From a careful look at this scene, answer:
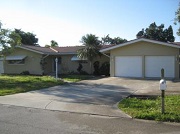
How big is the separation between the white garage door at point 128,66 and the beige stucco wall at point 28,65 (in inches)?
367

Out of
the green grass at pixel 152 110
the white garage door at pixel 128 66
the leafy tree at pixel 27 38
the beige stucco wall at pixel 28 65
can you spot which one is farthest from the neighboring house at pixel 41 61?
the leafy tree at pixel 27 38

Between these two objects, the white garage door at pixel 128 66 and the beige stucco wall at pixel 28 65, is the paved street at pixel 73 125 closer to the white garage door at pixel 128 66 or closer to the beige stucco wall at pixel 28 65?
the white garage door at pixel 128 66

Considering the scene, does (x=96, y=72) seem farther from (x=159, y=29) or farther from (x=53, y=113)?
(x=159, y=29)

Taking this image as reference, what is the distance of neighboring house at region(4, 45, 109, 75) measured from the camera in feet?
98.0

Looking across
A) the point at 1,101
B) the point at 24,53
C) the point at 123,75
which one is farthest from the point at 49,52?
the point at 1,101

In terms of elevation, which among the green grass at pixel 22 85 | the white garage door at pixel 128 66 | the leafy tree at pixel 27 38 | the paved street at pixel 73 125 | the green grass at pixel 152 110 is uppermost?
the leafy tree at pixel 27 38

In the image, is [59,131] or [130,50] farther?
[130,50]

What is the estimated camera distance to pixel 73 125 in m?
7.87

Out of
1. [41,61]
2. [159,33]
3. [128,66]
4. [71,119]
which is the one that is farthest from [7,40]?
[159,33]

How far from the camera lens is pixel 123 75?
80.3 ft

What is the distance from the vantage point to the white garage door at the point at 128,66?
23.8 metres

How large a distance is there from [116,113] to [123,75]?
15.3 meters

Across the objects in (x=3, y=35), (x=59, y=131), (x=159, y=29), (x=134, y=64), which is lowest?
(x=59, y=131)

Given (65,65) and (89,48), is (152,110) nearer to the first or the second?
(89,48)
